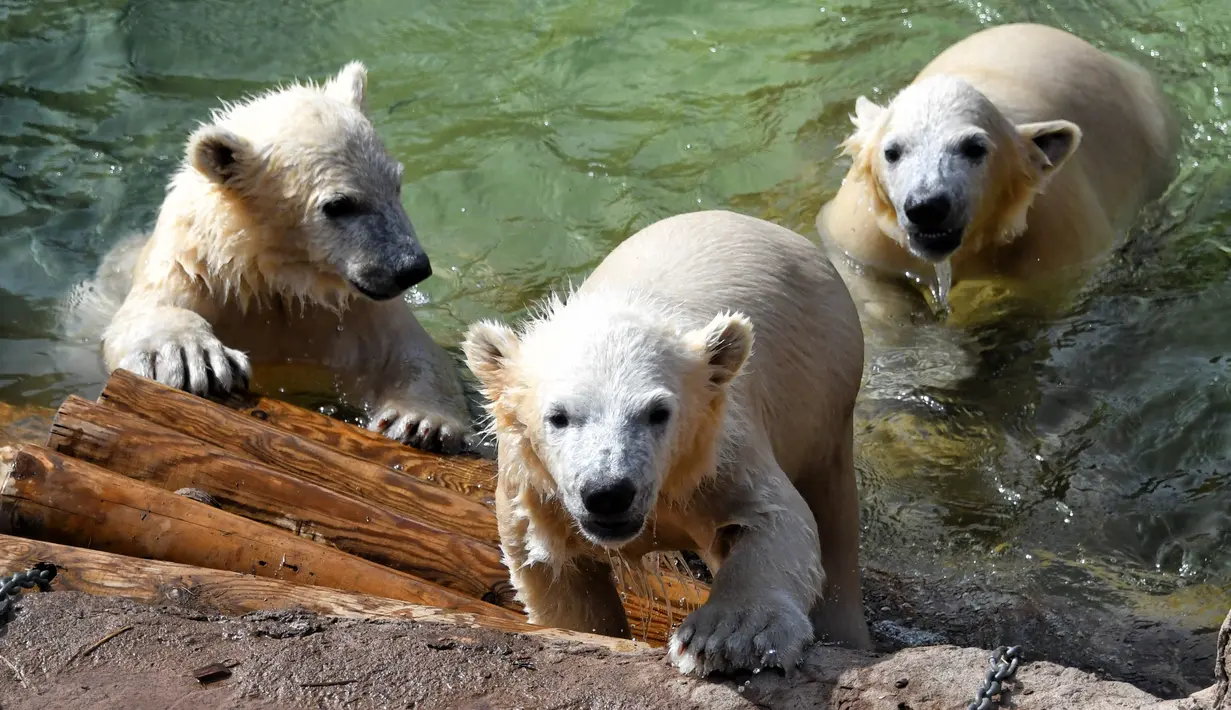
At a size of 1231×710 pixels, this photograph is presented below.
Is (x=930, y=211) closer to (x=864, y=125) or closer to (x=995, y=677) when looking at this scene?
(x=864, y=125)

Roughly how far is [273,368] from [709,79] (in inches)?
157

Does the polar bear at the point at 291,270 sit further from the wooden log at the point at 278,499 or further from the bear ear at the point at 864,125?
the bear ear at the point at 864,125

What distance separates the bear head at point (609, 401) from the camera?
10.6 ft

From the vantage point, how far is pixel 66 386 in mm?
5992

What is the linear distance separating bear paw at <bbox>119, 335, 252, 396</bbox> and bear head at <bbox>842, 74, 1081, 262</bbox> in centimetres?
296

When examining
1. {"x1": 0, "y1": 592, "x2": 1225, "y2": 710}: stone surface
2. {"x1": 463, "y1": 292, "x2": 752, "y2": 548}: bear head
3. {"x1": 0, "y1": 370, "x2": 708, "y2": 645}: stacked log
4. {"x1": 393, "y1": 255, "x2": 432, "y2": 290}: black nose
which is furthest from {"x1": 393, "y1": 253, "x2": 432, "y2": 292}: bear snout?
{"x1": 0, "y1": 592, "x2": 1225, "y2": 710}: stone surface

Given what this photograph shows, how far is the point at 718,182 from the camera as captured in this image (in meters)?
7.91

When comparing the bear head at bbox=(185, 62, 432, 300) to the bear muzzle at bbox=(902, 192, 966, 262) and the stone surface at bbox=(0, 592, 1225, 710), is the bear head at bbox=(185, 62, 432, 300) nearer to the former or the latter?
the bear muzzle at bbox=(902, 192, 966, 262)

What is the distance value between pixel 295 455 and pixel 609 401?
5.95 ft

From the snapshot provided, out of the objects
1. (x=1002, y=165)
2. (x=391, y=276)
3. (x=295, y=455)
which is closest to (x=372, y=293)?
(x=391, y=276)

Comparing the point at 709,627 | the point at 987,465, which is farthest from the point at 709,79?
the point at 709,627

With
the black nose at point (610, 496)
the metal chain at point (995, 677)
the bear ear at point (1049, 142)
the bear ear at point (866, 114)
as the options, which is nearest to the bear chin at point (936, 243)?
the bear ear at point (1049, 142)

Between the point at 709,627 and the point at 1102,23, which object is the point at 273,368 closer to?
the point at 709,627

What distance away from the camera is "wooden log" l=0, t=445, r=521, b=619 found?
3977 millimetres
